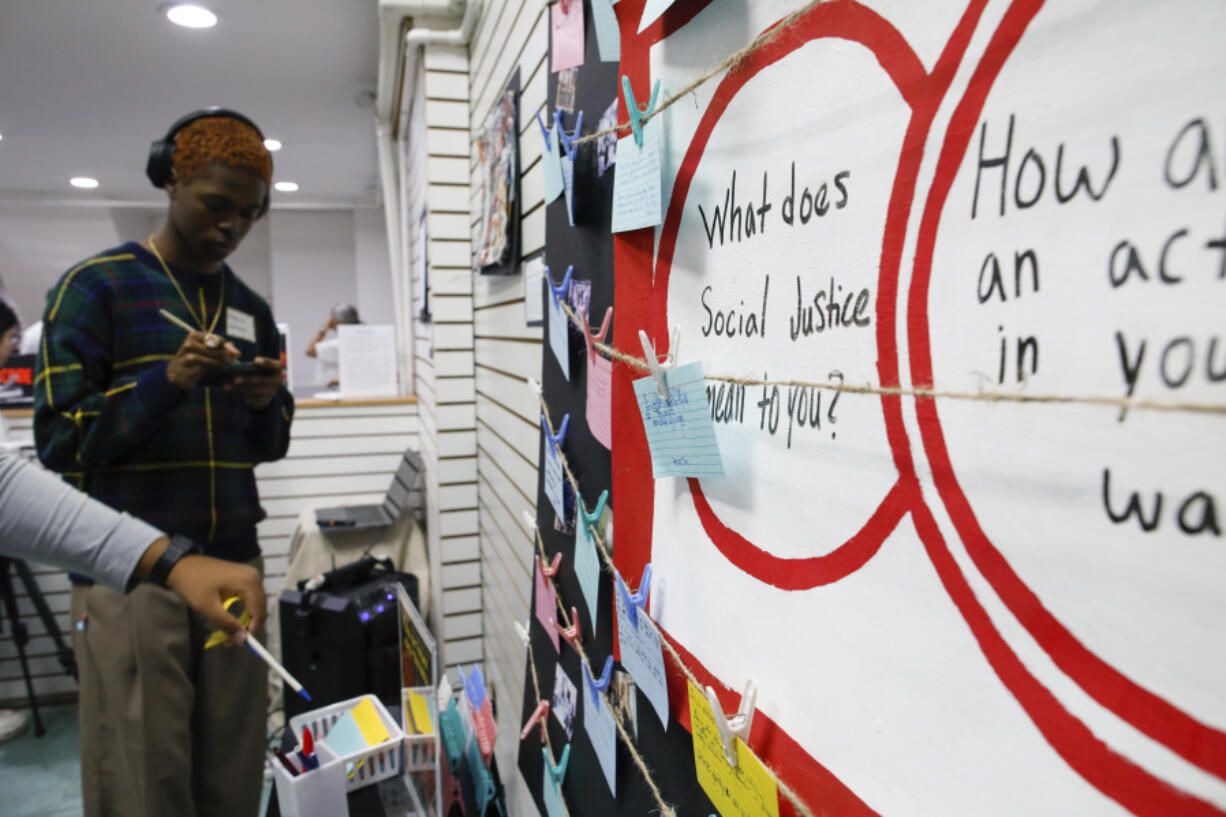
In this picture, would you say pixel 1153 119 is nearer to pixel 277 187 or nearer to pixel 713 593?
pixel 713 593

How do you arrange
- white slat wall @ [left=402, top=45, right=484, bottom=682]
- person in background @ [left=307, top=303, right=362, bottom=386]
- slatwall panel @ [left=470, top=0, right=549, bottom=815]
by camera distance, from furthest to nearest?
Answer: 1. person in background @ [left=307, top=303, right=362, bottom=386]
2. white slat wall @ [left=402, top=45, right=484, bottom=682]
3. slatwall panel @ [left=470, top=0, right=549, bottom=815]

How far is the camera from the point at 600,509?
2.62 feet

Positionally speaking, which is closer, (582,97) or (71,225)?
(582,97)

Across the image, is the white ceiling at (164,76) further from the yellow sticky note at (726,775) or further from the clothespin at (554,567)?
the yellow sticky note at (726,775)

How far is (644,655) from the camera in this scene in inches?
26.2

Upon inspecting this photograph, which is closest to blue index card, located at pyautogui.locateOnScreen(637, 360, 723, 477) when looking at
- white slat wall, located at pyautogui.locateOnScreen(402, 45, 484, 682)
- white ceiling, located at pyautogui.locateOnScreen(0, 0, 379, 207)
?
white slat wall, located at pyautogui.locateOnScreen(402, 45, 484, 682)

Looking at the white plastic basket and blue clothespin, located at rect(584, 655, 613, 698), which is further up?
blue clothespin, located at rect(584, 655, 613, 698)

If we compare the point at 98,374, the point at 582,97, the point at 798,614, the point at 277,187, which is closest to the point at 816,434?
the point at 798,614

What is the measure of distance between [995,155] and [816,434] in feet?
0.62

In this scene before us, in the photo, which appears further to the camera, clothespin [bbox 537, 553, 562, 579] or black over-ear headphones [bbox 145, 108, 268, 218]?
black over-ear headphones [bbox 145, 108, 268, 218]

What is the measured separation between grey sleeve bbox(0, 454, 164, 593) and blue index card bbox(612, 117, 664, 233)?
3.81ft

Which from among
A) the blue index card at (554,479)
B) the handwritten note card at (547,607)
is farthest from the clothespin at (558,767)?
the blue index card at (554,479)

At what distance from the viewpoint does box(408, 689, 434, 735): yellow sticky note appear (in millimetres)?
1556

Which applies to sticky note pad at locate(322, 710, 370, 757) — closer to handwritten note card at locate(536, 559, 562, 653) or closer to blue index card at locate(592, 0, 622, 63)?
handwritten note card at locate(536, 559, 562, 653)
